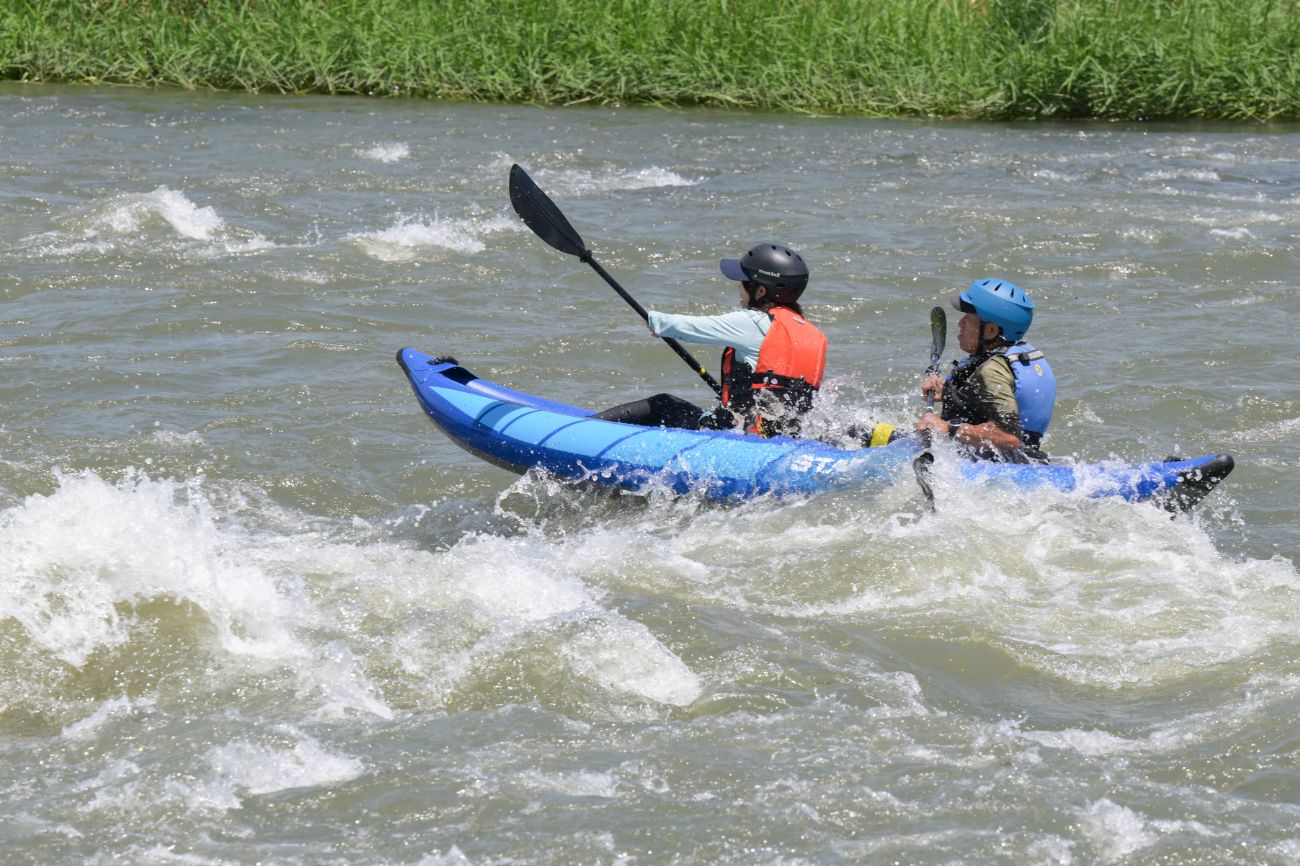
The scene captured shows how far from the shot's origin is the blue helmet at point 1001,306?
5.86 m

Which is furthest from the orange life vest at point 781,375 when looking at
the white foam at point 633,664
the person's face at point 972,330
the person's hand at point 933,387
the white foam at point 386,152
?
the white foam at point 386,152

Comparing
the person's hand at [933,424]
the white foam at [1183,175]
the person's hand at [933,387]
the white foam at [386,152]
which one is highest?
the person's hand at [933,387]

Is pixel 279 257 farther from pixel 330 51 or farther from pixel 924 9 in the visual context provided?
pixel 924 9

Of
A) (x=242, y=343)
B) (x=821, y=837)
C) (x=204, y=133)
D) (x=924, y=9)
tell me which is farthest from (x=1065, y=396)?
(x=924, y=9)

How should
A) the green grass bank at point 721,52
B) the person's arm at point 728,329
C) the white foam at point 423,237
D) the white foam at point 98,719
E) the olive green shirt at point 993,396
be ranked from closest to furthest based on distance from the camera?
1. the white foam at point 98,719
2. the olive green shirt at point 993,396
3. the person's arm at point 728,329
4. the white foam at point 423,237
5. the green grass bank at point 721,52

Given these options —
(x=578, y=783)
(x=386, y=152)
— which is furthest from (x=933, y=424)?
(x=386, y=152)

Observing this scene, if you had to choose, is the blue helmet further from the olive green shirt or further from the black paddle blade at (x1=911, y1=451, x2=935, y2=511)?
the black paddle blade at (x1=911, y1=451, x2=935, y2=511)

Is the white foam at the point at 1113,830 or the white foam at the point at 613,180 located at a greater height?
the white foam at the point at 1113,830

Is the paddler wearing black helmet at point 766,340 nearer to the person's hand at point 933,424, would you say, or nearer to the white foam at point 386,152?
the person's hand at point 933,424

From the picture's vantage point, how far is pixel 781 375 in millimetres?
6117

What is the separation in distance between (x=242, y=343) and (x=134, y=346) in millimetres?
512

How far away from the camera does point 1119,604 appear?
521 cm

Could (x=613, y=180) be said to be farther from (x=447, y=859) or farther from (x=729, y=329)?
(x=447, y=859)

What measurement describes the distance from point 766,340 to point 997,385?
2.75 feet
